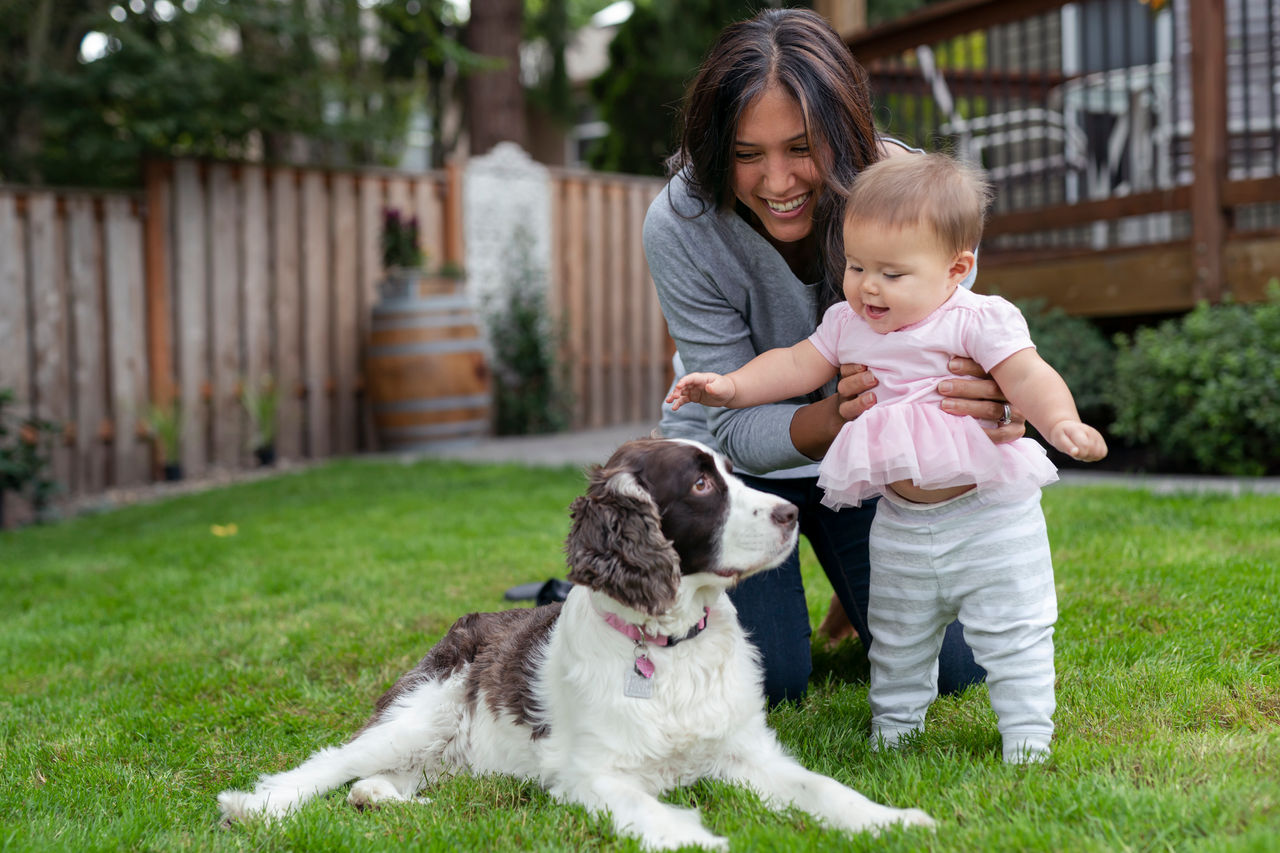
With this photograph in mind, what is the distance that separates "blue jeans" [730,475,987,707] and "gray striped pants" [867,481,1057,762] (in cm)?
54

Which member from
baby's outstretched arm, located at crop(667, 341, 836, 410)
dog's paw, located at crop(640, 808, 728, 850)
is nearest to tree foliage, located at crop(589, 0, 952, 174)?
baby's outstretched arm, located at crop(667, 341, 836, 410)

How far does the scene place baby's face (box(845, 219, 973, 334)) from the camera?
8.64ft

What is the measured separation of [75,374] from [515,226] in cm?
423

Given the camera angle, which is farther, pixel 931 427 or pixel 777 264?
pixel 777 264

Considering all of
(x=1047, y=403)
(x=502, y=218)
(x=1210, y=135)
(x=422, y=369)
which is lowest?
(x=1047, y=403)

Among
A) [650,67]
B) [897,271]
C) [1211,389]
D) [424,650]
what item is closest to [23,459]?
[424,650]

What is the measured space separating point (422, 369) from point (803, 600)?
6.82 metres

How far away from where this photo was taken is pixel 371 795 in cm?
282

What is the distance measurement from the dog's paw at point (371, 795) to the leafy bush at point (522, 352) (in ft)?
27.0

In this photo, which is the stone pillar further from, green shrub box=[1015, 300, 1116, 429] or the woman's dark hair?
the woman's dark hair

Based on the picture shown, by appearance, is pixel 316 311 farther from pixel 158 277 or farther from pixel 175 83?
pixel 175 83

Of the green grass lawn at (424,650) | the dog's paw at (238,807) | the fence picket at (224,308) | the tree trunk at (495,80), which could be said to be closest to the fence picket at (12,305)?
the fence picket at (224,308)

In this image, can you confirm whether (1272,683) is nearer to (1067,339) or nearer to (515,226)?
(1067,339)

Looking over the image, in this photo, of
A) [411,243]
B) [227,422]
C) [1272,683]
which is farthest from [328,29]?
[1272,683]
